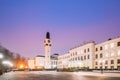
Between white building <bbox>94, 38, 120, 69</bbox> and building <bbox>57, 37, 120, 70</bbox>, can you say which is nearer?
white building <bbox>94, 38, 120, 69</bbox>

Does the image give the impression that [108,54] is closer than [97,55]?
Yes

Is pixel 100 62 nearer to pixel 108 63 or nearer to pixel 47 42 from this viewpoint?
pixel 108 63

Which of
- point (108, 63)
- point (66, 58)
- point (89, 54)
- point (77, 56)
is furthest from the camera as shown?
point (66, 58)

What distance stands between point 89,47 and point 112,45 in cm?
2083

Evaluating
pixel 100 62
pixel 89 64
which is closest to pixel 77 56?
pixel 89 64

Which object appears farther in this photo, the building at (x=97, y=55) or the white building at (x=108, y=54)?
the building at (x=97, y=55)

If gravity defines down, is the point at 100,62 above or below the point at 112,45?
below

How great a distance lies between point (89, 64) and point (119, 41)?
29.4 metres

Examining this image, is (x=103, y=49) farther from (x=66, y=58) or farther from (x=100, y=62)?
(x=66, y=58)

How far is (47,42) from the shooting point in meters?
175

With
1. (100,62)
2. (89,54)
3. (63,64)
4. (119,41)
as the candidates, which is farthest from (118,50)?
(63,64)

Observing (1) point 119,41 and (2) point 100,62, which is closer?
(1) point 119,41

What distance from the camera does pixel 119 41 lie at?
Result: 93.6 m

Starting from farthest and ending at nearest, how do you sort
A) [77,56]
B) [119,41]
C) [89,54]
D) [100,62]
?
[77,56] < [89,54] < [100,62] < [119,41]
